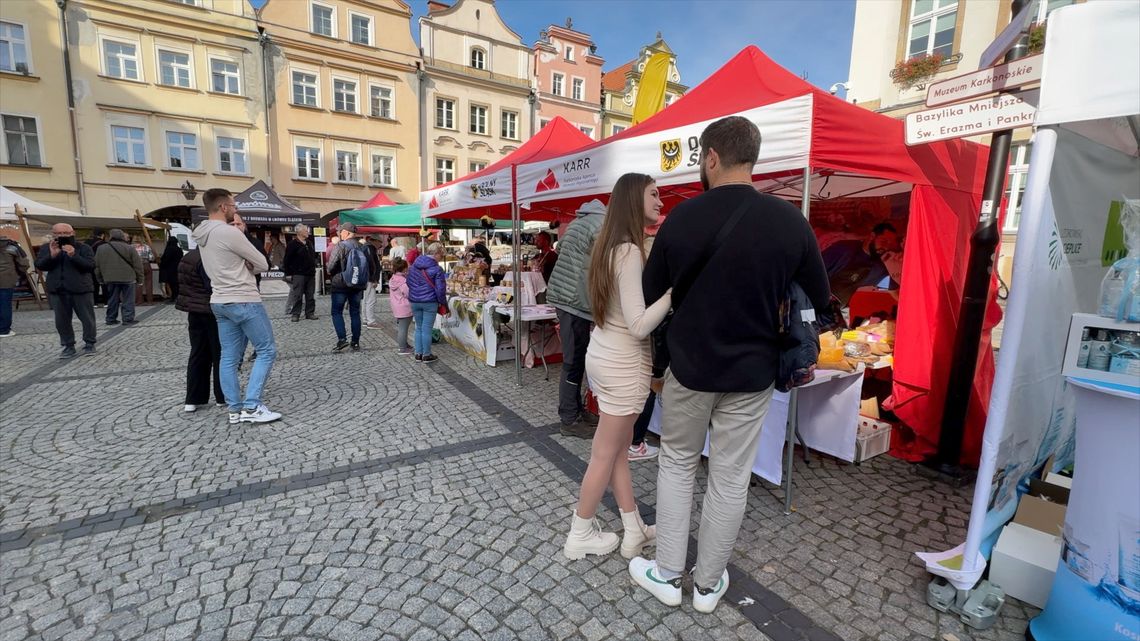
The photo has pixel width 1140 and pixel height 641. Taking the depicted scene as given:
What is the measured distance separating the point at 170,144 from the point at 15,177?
444 cm

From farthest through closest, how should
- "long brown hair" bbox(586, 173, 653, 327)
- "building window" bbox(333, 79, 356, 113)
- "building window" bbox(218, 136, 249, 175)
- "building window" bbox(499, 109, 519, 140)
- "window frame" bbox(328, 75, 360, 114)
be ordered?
1. "building window" bbox(499, 109, 519, 140)
2. "building window" bbox(333, 79, 356, 113)
3. "window frame" bbox(328, 75, 360, 114)
4. "building window" bbox(218, 136, 249, 175)
5. "long brown hair" bbox(586, 173, 653, 327)

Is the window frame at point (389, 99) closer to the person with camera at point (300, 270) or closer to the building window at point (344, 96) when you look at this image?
the building window at point (344, 96)

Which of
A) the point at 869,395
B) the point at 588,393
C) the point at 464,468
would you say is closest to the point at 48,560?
the point at 464,468

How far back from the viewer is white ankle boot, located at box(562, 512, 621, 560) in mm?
2422

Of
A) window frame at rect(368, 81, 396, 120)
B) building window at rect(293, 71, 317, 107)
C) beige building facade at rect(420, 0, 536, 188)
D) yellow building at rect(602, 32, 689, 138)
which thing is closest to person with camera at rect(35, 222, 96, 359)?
building window at rect(293, 71, 317, 107)

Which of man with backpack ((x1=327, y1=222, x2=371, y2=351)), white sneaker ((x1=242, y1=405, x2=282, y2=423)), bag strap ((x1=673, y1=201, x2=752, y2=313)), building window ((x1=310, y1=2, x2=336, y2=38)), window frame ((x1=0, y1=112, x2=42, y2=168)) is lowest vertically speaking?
white sneaker ((x1=242, y1=405, x2=282, y2=423))

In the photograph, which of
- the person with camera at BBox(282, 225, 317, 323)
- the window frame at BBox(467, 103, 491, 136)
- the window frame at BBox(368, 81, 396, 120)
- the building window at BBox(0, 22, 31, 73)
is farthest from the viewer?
the window frame at BBox(467, 103, 491, 136)

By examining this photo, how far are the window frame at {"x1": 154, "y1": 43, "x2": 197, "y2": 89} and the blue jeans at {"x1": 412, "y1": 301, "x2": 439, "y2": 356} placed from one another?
1947cm

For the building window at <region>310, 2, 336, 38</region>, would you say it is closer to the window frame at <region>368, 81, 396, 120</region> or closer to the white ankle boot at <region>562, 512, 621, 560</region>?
the window frame at <region>368, 81, 396, 120</region>

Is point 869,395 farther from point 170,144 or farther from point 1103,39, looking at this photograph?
point 170,144

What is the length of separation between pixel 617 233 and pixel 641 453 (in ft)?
6.43

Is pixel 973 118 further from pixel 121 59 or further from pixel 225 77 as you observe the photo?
pixel 121 59

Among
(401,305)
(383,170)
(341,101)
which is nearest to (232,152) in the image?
(341,101)

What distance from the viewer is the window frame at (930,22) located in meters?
10.4
